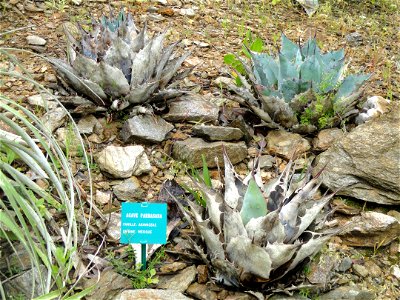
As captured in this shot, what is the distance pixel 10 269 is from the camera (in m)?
2.11

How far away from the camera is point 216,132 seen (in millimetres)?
2861

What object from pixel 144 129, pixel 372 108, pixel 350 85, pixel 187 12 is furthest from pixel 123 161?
pixel 187 12

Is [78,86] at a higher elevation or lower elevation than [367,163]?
higher

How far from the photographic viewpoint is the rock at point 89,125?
2887 millimetres

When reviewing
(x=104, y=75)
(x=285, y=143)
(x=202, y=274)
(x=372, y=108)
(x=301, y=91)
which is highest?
(x=104, y=75)

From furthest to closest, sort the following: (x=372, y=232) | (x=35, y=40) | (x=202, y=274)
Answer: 1. (x=35, y=40)
2. (x=372, y=232)
3. (x=202, y=274)

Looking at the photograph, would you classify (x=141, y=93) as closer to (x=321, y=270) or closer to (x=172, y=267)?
(x=172, y=267)

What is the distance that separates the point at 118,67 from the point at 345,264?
4.94 feet

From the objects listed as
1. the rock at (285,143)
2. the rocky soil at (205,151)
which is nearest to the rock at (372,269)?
the rocky soil at (205,151)

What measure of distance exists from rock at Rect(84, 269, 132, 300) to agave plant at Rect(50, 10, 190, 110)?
970 millimetres

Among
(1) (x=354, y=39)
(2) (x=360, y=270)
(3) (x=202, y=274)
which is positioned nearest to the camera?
(3) (x=202, y=274)

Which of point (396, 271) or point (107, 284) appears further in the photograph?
point (396, 271)

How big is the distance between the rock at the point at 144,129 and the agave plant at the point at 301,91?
0.47 meters

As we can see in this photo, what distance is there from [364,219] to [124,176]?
111cm
